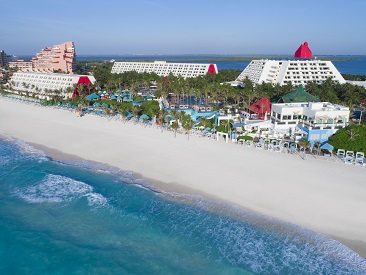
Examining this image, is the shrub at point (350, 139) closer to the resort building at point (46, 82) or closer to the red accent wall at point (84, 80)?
the resort building at point (46, 82)

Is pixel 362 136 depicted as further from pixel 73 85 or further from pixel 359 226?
pixel 73 85

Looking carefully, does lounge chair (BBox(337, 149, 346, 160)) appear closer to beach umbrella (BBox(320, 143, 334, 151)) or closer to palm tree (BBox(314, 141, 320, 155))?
beach umbrella (BBox(320, 143, 334, 151))

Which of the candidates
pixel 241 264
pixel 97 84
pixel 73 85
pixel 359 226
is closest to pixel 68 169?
pixel 241 264

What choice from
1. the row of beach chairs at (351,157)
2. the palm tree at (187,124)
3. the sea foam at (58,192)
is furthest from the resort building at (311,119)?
the sea foam at (58,192)

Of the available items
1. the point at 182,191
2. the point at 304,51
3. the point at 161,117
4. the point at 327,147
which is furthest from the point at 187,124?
the point at 304,51

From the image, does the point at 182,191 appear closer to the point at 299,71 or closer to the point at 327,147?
the point at 327,147
